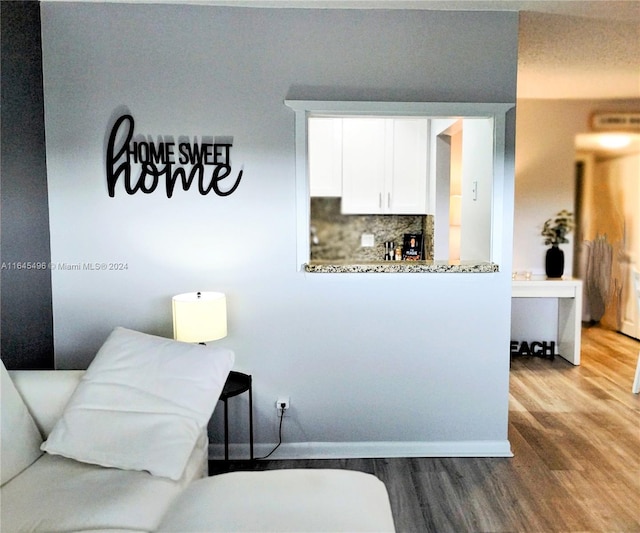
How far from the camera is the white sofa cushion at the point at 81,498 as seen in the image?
1.47 m

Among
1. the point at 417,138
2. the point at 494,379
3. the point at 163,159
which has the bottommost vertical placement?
the point at 494,379

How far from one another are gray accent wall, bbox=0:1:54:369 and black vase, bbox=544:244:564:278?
3.90m

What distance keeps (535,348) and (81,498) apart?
13.5 feet

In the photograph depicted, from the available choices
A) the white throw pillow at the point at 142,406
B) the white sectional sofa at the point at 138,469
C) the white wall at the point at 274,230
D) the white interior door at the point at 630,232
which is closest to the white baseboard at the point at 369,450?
the white wall at the point at 274,230

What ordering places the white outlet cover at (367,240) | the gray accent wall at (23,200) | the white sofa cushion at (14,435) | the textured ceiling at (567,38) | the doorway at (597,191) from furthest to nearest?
the white outlet cover at (367,240)
the textured ceiling at (567,38)
the gray accent wall at (23,200)
the white sofa cushion at (14,435)
the doorway at (597,191)

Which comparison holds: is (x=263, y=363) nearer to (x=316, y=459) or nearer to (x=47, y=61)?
(x=316, y=459)

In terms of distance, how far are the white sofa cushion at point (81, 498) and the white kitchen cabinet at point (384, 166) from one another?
9.83ft

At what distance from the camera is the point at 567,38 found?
122 inches

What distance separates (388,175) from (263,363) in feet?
7.44

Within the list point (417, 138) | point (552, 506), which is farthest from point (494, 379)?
point (417, 138)

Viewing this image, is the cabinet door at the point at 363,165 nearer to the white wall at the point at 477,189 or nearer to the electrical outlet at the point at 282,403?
the white wall at the point at 477,189

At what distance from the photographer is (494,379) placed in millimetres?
2691

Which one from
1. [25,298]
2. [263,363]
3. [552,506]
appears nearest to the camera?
[552,506]

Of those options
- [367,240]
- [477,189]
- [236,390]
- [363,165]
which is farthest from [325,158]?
[236,390]
